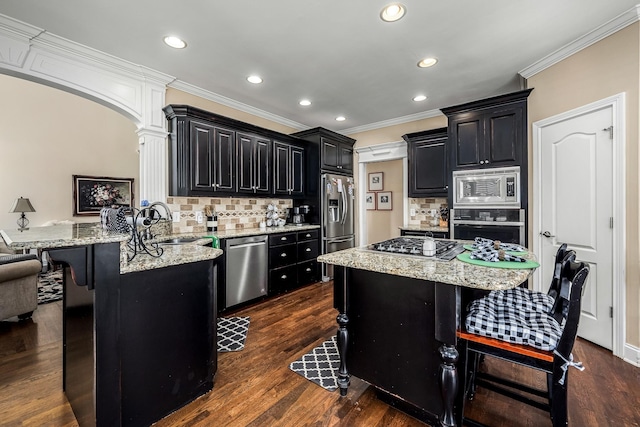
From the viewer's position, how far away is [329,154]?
461 centimetres

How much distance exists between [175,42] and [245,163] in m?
1.52

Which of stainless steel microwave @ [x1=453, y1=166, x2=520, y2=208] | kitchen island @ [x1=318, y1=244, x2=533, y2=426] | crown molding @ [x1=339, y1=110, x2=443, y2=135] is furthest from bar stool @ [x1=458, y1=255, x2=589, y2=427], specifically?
crown molding @ [x1=339, y1=110, x2=443, y2=135]

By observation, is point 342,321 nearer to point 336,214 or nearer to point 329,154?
point 336,214

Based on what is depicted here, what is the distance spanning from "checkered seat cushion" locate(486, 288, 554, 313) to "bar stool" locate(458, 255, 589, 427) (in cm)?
4

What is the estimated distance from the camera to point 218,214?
383cm

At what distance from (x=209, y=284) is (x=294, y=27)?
2102 mm

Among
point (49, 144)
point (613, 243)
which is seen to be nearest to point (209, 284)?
point (613, 243)

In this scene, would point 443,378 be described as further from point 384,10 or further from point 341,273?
point 384,10

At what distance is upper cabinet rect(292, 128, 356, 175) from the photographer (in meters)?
4.45

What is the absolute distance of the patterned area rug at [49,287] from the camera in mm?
3861

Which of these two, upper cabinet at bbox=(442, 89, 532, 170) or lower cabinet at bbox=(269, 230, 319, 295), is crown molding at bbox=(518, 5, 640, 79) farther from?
lower cabinet at bbox=(269, 230, 319, 295)

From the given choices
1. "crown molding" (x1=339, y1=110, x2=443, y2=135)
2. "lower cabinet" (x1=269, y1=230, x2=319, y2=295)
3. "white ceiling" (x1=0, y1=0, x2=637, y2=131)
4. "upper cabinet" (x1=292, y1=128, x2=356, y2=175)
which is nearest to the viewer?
"white ceiling" (x1=0, y1=0, x2=637, y2=131)

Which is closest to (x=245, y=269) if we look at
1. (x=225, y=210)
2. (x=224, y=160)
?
(x=225, y=210)

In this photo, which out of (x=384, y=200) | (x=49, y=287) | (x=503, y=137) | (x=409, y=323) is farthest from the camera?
(x=384, y=200)
